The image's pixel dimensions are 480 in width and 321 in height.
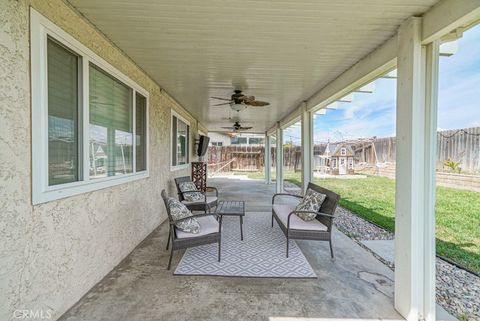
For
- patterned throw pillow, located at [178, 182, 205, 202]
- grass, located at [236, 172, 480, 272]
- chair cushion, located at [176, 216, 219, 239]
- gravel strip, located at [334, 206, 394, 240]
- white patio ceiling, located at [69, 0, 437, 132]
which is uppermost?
white patio ceiling, located at [69, 0, 437, 132]

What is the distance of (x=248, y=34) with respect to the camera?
8.54 ft

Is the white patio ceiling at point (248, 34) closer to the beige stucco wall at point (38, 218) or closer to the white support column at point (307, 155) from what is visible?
the beige stucco wall at point (38, 218)

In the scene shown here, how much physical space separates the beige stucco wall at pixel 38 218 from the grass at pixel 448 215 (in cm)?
449

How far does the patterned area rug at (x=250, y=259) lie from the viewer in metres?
2.88

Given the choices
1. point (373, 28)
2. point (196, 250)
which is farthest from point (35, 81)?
point (373, 28)

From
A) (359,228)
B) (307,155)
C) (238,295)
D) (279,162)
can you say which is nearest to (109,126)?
(238,295)

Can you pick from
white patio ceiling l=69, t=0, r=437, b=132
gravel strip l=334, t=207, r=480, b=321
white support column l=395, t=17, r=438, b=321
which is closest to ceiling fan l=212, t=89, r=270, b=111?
white patio ceiling l=69, t=0, r=437, b=132

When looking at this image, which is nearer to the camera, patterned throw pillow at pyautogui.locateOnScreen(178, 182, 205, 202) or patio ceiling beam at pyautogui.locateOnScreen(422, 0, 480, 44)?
patio ceiling beam at pyautogui.locateOnScreen(422, 0, 480, 44)

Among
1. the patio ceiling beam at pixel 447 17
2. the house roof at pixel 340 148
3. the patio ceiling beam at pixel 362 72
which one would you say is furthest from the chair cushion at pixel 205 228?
the house roof at pixel 340 148

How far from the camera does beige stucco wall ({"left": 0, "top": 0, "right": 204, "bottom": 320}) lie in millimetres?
1604

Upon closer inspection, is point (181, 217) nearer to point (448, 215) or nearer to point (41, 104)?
point (41, 104)

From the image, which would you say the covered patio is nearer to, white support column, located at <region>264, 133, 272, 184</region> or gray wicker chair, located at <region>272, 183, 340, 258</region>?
gray wicker chair, located at <region>272, 183, 340, 258</region>

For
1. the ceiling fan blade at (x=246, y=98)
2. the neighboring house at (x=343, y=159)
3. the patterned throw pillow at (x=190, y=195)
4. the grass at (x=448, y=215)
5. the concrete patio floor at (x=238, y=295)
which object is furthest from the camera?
the neighboring house at (x=343, y=159)

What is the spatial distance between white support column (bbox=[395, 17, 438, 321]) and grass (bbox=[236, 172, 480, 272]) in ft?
4.89
